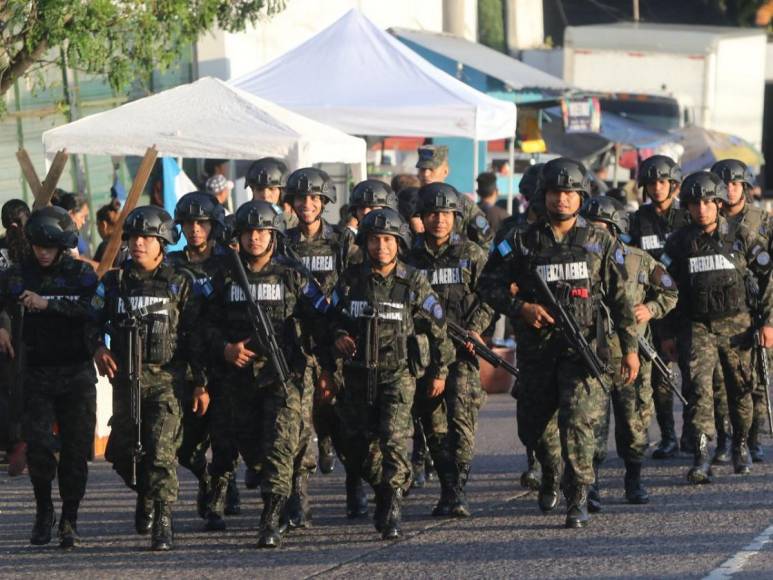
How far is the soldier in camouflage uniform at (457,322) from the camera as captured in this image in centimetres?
977

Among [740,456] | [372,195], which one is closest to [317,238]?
[372,195]

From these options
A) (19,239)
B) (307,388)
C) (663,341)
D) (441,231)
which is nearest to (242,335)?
(307,388)

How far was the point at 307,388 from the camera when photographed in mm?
9133

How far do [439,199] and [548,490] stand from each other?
6.06ft

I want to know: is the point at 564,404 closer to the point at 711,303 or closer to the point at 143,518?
the point at 711,303

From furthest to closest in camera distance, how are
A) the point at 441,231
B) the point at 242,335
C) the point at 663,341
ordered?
the point at 663,341 → the point at 441,231 → the point at 242,335

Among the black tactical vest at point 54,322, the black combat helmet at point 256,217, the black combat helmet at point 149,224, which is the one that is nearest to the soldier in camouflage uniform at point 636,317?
the black combat helmet at point 256,217

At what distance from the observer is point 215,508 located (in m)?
9.50

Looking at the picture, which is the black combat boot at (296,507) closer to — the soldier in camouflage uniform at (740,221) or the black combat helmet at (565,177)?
the black combat helmet at (565,177)

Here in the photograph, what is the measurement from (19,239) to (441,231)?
2.76 m

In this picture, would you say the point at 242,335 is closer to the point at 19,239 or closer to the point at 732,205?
the point at 19,239

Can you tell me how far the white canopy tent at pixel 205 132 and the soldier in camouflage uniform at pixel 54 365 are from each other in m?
4.67

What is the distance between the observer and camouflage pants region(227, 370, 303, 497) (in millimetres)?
8883

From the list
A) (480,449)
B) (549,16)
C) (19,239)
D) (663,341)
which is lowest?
(480,449)
